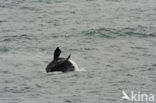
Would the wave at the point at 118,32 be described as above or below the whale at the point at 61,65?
above

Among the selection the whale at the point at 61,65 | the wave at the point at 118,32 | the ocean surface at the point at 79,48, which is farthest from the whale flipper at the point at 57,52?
the wave at the point at 118,32

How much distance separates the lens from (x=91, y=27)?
25312 millimetres

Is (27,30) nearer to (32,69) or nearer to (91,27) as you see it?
(91,27)

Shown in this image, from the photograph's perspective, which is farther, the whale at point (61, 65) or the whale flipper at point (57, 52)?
the whale flipper at point (57, 52)

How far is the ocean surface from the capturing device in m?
16.5

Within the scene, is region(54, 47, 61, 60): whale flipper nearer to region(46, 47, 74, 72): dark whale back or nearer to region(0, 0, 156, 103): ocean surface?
region(46, 47, 74, 72): dark whale back

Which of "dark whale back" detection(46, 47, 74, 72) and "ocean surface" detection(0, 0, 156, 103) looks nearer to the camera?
"ocean surface" detection(0, 0, 156, 103)

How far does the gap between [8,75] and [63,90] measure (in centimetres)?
234

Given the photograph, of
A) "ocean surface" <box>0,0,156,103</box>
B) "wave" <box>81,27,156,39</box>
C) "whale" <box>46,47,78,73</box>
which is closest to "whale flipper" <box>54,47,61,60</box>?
"whale" <box>46,47,78,73</box>

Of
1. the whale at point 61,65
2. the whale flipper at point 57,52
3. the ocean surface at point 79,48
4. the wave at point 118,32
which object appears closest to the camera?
the ocean surface at point 79,48

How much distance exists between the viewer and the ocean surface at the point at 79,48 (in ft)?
54.2

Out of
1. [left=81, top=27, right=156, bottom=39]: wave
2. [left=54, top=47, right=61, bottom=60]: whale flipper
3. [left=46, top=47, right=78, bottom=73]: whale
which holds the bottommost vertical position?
[left=46, top=47, right=78, bottom=73]: whale

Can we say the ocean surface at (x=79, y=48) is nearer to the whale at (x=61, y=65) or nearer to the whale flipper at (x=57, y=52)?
the whale at (x=61, y=65)

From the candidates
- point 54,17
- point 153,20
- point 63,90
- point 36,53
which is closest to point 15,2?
point 54,17
